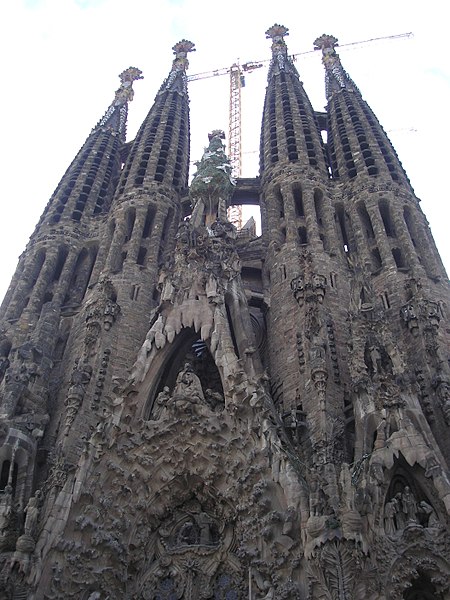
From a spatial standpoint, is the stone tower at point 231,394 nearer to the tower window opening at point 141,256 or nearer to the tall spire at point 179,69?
the tower window opening at point 141,256

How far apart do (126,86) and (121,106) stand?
3.02 metres

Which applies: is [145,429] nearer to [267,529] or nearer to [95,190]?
[267,529]

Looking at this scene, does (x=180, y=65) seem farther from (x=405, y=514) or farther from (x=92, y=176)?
(x=405, y=514)

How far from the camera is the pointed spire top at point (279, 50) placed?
34.7 m

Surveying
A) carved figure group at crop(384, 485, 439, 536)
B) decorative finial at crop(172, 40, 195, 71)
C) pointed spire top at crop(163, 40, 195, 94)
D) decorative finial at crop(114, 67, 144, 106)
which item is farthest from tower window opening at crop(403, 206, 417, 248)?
decorative finial at crop(172, 40, 195, 71)

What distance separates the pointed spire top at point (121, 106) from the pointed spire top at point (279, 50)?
26.5 feet

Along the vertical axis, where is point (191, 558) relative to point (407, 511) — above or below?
below

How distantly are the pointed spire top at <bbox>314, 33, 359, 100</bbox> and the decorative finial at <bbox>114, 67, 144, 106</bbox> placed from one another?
35.5 feet

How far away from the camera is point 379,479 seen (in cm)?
1220

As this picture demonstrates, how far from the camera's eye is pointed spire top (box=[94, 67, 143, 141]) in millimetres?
33250

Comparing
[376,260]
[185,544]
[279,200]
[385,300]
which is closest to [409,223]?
[376,260]

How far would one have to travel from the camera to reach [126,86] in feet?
127

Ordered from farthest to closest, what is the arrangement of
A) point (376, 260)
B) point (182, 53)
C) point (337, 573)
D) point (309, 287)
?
point (182, 53), point (376, 260), point (309, 287), point (337, 573)

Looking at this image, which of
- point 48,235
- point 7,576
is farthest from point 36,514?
point 48,235
